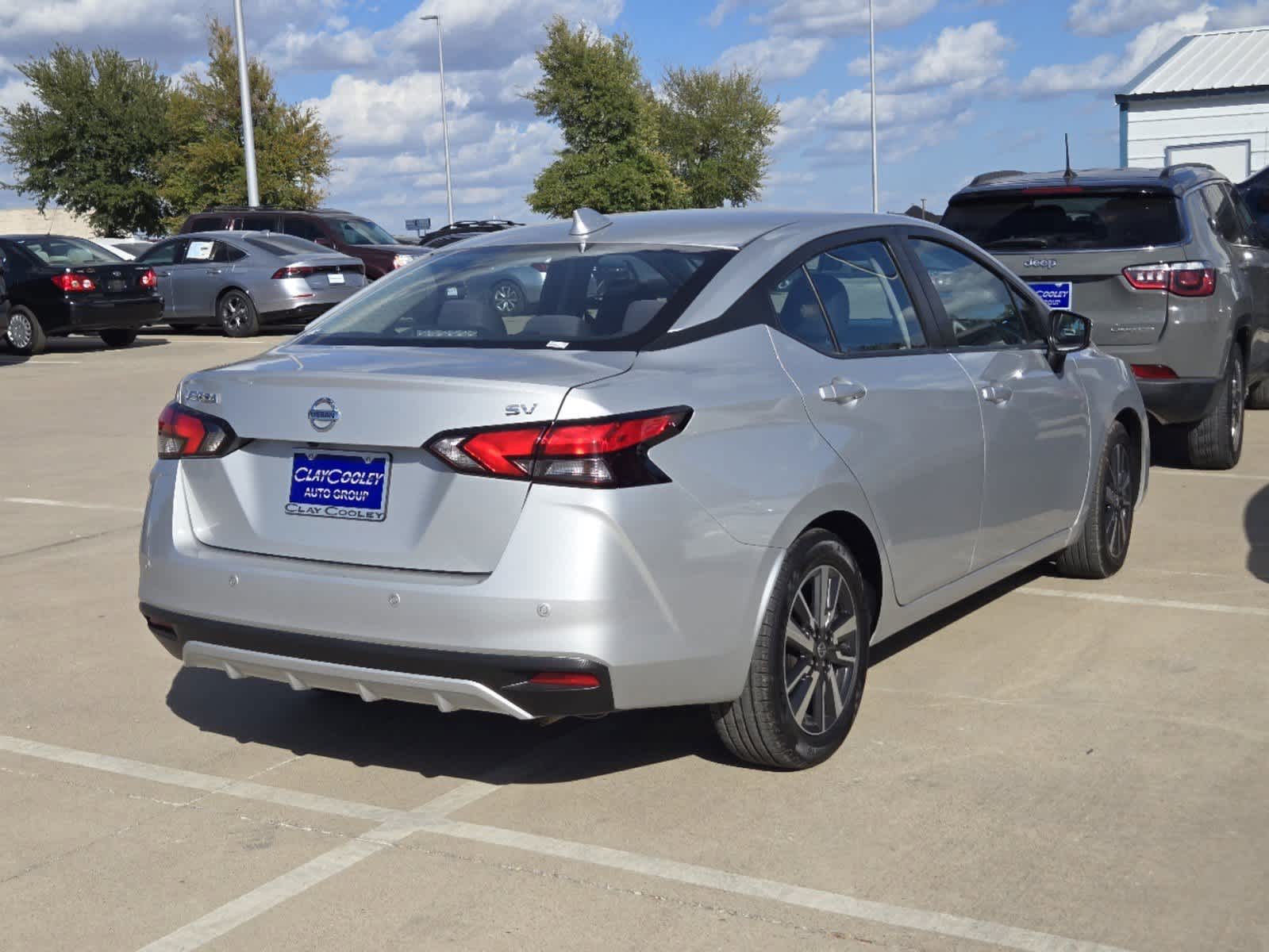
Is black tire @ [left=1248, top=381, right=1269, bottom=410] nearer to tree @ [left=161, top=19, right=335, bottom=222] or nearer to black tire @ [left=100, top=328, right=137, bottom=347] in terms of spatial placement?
black tire @ [left=100, top=328, right=137, bottom=347]

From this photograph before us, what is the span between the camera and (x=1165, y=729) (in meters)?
4.78

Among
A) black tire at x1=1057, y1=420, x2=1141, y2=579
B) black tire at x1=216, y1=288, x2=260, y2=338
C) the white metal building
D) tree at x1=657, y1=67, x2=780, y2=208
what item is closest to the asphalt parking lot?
black tire at x1=1057, y1=420, x2=1141, y2=579

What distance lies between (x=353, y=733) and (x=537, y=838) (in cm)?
116

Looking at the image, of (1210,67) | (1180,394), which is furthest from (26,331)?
(1210,67)

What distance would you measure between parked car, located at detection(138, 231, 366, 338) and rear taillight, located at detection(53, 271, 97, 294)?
2.27 m

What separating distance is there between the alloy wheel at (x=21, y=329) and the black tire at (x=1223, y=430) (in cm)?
1575

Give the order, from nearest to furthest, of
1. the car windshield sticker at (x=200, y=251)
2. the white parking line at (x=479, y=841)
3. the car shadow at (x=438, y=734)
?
the white parking line at (x=479, y=841)
the car shadow at (x=438, y=734)
the car windshield sticker at (x=200, y=251)

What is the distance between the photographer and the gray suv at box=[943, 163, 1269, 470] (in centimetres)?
862

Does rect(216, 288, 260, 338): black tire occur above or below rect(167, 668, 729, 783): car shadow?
above

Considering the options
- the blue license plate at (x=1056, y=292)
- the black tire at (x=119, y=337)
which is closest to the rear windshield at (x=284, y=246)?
the black tire at (x=119, y=337)

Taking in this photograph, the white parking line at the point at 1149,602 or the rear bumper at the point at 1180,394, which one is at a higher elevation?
the rear bumper at the point at 1180,394

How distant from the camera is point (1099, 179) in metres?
8.83

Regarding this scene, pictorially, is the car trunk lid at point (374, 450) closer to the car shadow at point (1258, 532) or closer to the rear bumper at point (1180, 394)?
the car shadow at point (1258, 532)

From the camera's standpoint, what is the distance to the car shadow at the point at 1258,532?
6.95 metres
